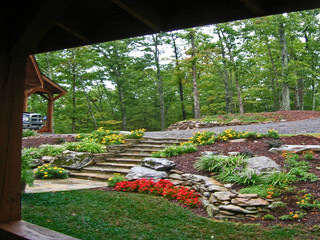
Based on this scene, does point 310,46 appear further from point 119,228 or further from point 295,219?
point 119,228

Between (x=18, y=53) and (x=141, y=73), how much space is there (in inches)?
846

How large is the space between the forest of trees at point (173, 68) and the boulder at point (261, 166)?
45.1ft

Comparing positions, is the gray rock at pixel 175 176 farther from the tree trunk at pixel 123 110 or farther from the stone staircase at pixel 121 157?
the tree trunk at pixel 123 110

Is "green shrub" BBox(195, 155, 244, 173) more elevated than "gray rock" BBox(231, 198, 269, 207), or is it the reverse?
"green shrub" BBox(195, 155, 244, 173)

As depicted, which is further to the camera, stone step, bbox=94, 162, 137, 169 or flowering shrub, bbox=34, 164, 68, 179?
stone step, bbox=94, 162, 137, 169

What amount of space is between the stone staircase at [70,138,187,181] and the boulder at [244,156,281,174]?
3139 millimetres

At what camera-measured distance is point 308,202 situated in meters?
4.31

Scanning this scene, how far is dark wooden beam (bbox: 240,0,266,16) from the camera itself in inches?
81.8

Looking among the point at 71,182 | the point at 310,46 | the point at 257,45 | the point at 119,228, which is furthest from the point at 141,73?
the point at 119,228

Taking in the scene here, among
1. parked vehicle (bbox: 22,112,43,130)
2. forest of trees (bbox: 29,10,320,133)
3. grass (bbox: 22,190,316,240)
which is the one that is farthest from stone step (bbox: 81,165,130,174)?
forest of trees (bbox: 29,10,320,133)

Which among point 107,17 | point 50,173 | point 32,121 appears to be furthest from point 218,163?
point 32,121

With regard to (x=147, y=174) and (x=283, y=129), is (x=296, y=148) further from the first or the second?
(x=283, y=129)

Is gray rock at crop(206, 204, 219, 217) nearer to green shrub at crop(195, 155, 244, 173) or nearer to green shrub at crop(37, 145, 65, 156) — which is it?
green shrub at crop(195, 155, 244, 173)

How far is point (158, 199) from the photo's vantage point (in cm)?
517
